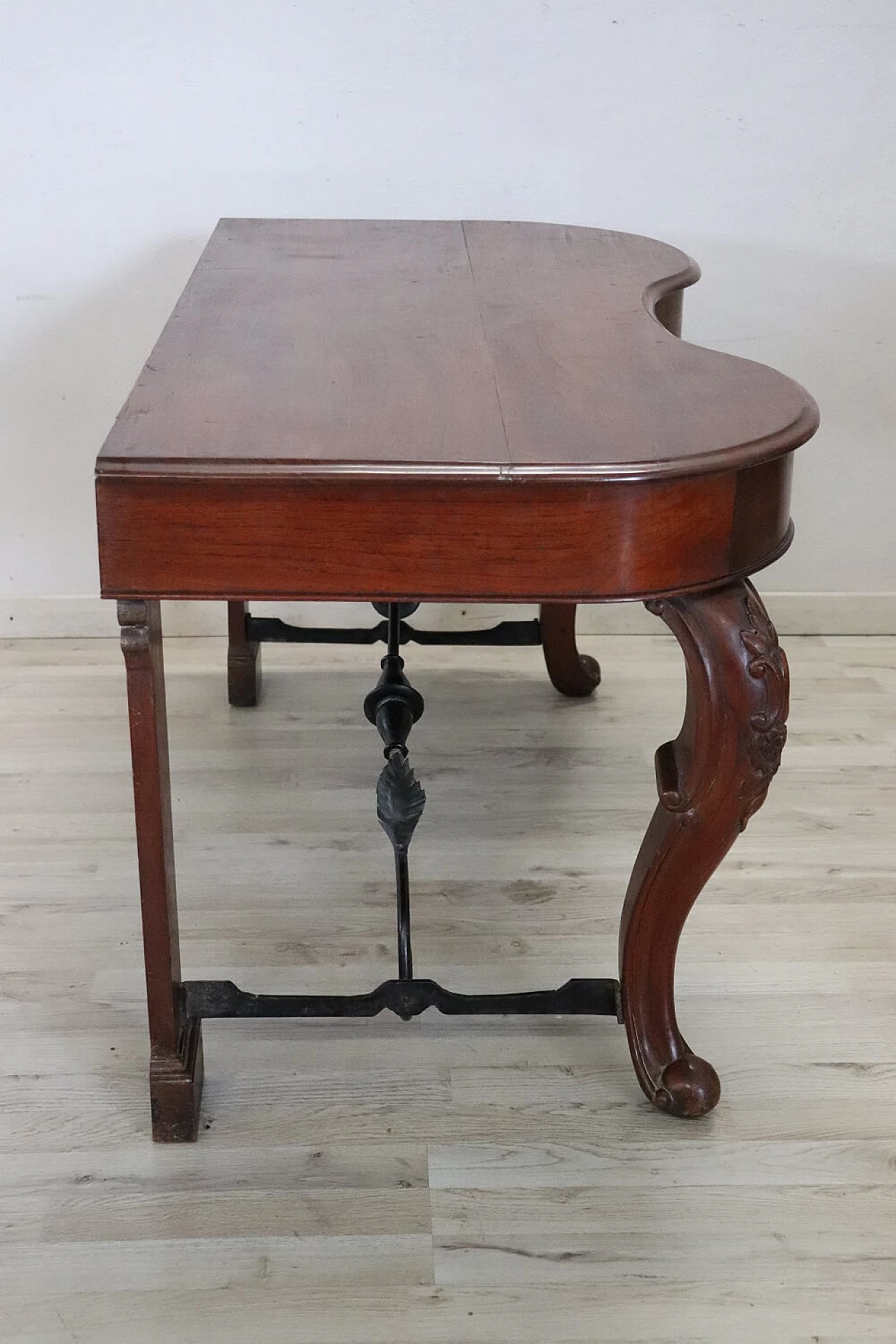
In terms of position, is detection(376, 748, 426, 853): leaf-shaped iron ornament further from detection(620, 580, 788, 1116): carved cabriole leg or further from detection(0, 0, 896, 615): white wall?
detection(0, 0, 896, 615): white wall

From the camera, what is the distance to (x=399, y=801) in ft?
5.02

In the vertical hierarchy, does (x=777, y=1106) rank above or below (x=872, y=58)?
below

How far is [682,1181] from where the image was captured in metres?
1.39

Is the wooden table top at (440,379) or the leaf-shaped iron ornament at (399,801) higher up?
the wooden table top at (440,379)

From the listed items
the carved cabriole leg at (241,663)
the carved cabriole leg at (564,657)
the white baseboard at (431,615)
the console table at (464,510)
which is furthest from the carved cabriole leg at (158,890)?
the white baseboard at (431,615)

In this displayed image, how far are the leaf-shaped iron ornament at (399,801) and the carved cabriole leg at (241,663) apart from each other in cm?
81

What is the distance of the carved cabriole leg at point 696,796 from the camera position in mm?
1244

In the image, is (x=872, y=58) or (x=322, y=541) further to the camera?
(x=872, y=58)

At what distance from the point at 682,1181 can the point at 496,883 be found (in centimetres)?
58

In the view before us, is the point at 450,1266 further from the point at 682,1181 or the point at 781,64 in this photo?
the point at 781,64

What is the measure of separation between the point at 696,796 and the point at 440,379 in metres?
0.48

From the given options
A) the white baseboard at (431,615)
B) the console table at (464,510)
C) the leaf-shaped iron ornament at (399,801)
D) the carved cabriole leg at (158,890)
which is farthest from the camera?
the white baseboard at (431,615)

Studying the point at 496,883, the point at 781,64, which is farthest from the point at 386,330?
the point at 781,64

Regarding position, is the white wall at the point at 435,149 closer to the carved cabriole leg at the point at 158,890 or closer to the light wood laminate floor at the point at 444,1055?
the light wood laminate floor at the point at 444,1055
